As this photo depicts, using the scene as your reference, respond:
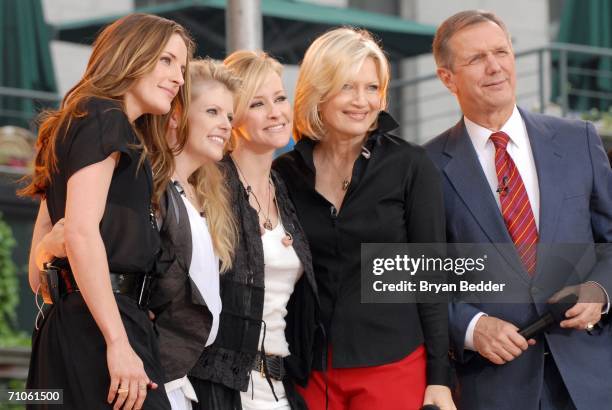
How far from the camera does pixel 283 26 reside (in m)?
10.4

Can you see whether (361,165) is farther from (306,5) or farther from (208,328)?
(306,5)

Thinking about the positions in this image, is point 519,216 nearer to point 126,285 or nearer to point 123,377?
point 126,285

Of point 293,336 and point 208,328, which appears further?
point 293,336

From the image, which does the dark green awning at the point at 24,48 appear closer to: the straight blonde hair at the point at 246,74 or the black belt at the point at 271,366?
the straight blonde hair at the point at 246,74

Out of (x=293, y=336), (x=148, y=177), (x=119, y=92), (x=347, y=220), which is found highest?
(x=119, y=92)

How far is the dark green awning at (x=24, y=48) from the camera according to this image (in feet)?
34.8

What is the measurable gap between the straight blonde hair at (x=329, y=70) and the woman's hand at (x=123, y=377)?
1.50 metres

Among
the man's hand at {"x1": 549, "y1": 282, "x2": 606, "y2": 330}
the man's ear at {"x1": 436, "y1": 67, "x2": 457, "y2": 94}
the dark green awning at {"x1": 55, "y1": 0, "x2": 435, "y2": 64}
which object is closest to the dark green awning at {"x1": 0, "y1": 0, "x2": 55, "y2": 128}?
the dark green awning at {"x1": 55, "y1": 0, "x2": 435, "y2": 64}

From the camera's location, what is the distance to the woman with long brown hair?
13.4 feet

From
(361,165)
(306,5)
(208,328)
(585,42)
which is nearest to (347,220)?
(361,165)

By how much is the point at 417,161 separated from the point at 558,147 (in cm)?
57

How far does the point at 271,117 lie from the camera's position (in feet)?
16.8

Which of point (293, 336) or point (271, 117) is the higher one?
point (271, 117)

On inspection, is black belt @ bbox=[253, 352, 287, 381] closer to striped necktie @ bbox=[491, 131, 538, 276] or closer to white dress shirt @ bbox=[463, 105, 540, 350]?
white dress shirt @ bbox=[463, 105, 540, 350]
